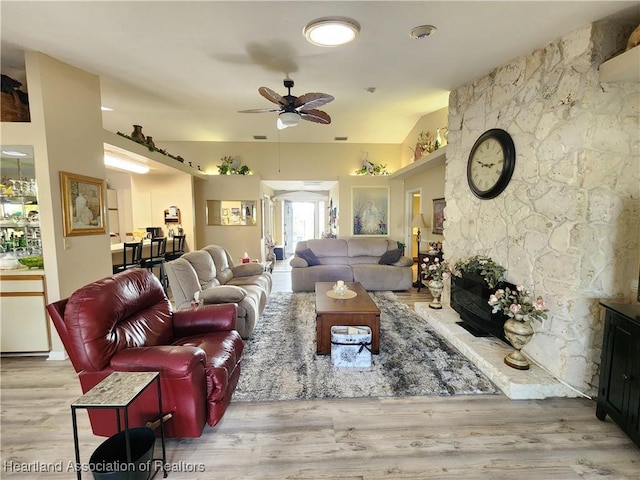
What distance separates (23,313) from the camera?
292 cm

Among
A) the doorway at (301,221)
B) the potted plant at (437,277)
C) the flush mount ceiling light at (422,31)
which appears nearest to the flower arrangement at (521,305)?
the potted plant at (437,277)

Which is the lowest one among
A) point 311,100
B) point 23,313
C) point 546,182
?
point 23,313

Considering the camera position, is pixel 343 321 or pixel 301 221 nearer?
pixel 343 321

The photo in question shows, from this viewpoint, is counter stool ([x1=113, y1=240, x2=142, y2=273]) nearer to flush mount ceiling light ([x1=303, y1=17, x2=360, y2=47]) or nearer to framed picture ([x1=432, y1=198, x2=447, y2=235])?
flush mount ceiling light ([x1=303, y1=17, x2=360, y2=47])

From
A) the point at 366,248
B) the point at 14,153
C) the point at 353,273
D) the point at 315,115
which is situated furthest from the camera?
the point at 366,248

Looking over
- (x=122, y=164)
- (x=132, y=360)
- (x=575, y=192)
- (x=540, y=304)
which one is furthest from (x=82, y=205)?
(x=575, y=192)

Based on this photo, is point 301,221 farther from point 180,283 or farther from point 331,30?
point 331,30

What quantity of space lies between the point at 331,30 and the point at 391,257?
415 centimetres

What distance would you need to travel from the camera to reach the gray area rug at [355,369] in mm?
2398

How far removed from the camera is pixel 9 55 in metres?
2.79

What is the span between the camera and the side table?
136 cm

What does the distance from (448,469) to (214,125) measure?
686 centimetres

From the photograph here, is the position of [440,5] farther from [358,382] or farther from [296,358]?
[296,358]

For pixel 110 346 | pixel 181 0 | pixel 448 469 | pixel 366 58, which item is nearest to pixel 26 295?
pixel 110 346
